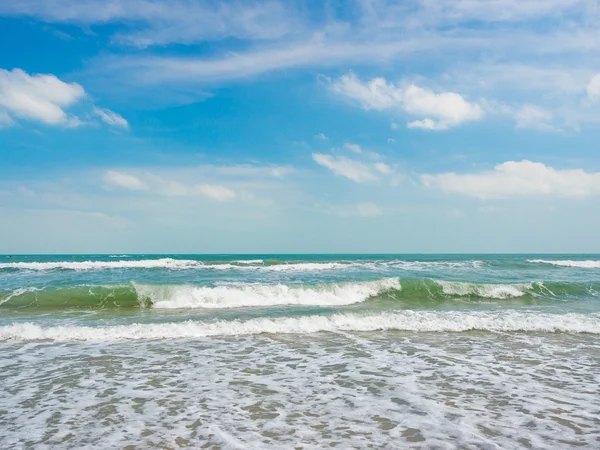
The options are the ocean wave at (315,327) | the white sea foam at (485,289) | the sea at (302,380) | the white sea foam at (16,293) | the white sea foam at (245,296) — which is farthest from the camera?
the white sea foam at (485,289)

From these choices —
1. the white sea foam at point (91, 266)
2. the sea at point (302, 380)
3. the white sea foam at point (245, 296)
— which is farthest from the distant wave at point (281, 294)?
the white sea foam at point (91, 266)

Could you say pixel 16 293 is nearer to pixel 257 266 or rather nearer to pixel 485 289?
pixel 485 289

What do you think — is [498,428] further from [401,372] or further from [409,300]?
[409,300]

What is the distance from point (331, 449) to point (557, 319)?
9.87 meters

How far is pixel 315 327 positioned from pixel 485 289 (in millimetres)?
10968

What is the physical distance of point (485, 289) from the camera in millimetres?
17938

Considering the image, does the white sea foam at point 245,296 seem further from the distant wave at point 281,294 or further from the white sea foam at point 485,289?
the white sea foam at point 485,289

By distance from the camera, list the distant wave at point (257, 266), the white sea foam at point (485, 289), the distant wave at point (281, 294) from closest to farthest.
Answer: the distant wave at point (281, 294)
the white sea foam at point (485, 289)
the distant wave at point (257, 266)

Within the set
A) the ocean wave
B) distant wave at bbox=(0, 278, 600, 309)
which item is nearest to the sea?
the ocean wave

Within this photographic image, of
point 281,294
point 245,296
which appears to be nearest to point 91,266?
point 245,296

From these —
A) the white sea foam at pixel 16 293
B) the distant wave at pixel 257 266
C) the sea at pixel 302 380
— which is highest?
the distant wave at pixel 257 266

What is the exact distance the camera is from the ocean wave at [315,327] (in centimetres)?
941

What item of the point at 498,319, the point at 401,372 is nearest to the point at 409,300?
the point at 498,319

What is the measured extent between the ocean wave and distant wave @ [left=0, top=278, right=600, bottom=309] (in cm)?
365
